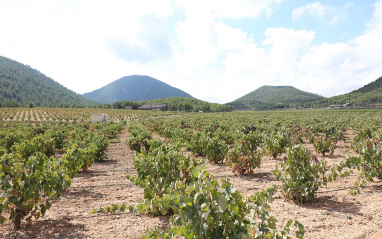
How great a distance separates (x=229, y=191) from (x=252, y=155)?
6544mm

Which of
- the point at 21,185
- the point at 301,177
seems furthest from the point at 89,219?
the point at 301,177

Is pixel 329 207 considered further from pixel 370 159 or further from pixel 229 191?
pixel 229 191

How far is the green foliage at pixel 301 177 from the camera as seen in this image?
560cm

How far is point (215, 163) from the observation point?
36.4 feet

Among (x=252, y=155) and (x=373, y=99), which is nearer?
(x=252, y=155)

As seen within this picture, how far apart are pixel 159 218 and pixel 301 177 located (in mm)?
3791

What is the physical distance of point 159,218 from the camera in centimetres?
519

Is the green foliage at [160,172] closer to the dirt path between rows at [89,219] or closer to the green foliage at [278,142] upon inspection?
the dirt path between rows at [89,219]

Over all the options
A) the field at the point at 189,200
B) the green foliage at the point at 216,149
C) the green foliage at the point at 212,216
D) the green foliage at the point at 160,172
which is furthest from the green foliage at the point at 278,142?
the green foliage at the point at 212,216

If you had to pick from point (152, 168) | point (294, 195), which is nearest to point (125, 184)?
point (152, 168)

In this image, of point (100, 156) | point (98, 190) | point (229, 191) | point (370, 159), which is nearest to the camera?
point (229, 191)

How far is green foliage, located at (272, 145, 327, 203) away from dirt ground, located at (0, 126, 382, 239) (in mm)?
251

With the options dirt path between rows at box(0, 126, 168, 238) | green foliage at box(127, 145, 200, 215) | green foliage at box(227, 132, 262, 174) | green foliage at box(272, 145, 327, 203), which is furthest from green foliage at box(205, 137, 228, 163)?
green foliage at box(127, 145, 200, 215)

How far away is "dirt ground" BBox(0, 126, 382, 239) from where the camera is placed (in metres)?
4.33
